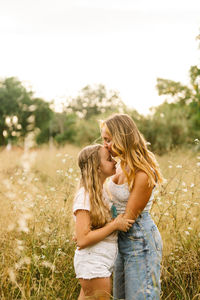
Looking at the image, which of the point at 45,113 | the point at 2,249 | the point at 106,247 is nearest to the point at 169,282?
the point at 106,247

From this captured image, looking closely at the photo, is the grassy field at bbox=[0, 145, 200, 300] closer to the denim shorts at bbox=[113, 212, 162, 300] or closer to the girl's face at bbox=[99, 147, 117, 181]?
the denim shorts at bbox=[113, 212, 162, 300]

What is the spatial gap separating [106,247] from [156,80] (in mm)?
20488

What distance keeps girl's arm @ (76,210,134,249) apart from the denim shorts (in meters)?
0.12

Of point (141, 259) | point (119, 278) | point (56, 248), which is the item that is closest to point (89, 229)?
point (141, 259)

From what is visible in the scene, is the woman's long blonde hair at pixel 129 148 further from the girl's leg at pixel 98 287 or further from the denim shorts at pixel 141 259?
the girl's leg at pixel 98 287

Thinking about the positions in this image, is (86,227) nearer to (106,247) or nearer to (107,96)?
(106,247)

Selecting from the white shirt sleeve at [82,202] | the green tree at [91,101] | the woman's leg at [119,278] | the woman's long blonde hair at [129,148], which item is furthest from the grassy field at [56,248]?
the green tree at [91,101]

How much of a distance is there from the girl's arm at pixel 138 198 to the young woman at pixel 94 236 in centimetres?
7

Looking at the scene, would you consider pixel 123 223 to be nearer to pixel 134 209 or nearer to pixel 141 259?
pixel 134 209

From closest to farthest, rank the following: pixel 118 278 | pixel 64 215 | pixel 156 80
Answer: pixel 118 278 < pixel 64 215 < pixel 156 80

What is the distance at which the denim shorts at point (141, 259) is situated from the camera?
2.35 metres

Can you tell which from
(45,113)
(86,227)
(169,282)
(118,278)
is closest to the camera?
(86,227)

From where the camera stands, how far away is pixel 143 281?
235 cm

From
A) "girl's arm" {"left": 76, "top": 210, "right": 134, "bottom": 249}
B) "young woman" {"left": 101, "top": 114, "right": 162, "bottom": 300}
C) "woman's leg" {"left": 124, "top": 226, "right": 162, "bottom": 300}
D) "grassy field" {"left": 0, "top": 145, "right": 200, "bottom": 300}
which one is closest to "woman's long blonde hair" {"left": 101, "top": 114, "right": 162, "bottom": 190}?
"young woman" {"left": 101, "top": 114, "right": 162, "bottom": 300}
